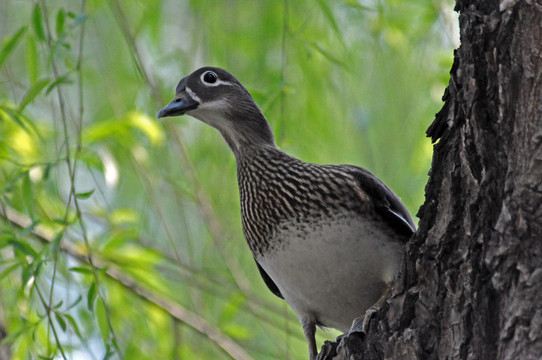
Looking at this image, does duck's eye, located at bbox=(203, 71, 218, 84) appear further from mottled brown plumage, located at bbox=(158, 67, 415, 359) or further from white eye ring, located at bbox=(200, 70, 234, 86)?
mottled brown plumage, located at bbox=(158, 67, 415, 359)

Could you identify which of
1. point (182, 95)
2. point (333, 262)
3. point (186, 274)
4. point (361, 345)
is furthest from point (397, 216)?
point (186, 274)

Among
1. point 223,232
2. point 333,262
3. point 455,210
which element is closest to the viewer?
point 455,210

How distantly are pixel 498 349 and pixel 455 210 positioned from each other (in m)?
0.47

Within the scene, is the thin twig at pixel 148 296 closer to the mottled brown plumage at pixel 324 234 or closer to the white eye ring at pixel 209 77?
the mottled brown plumage at pixel 324 234

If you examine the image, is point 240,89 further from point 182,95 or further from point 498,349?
point 498,349

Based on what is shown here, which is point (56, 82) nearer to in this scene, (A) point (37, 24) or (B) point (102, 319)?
(A) point (37, 24)

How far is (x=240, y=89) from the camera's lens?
4379mm

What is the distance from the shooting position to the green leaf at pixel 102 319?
3.44 meters

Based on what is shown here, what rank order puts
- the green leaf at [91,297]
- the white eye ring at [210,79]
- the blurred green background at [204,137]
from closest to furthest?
the green leaf at [91,297] → the white eye ring at [210,79] → the blurred green background at [204,137]

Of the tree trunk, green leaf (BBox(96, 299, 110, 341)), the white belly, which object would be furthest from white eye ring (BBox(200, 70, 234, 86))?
the tree trunk

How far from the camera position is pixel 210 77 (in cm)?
423

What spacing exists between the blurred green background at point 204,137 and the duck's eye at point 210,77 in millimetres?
218

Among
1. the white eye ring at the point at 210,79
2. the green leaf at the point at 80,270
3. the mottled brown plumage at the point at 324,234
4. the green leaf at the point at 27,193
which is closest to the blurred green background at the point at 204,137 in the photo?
the white eye ring at the point at 210,79

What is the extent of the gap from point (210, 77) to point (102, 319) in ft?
4.77
